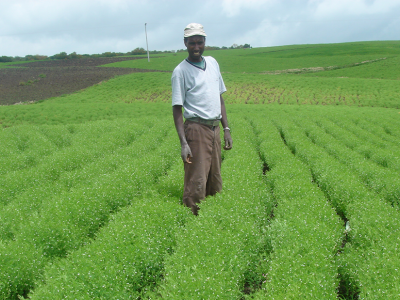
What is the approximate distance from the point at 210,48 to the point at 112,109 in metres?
106

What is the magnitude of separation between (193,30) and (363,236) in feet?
15.9

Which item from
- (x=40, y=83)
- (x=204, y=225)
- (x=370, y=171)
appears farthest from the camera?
(x=40, y=83)

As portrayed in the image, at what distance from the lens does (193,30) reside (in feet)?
16.8

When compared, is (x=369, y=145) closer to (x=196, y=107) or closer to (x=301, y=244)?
(x=301, y=244)

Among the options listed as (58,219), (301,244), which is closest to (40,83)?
(58,219)

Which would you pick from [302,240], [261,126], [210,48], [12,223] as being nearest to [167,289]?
[302,240]

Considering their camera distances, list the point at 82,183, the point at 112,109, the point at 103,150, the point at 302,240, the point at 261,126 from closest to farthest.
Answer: the point at 302,240 → the point at 82,183 → the point at 103,150 → the point at 261,126 → the point at 112,109

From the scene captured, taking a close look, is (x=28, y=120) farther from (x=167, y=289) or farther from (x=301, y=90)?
(x=301, y=90)

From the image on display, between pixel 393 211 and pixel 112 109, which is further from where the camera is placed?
pixel 112 109

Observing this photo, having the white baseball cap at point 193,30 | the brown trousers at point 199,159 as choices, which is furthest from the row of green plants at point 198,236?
the white baseball cap at point 193,30

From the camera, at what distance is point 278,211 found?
6297mm

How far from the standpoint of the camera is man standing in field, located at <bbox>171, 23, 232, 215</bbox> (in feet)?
17.1

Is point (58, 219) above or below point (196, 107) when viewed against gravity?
below

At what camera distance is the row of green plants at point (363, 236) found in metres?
4.02
